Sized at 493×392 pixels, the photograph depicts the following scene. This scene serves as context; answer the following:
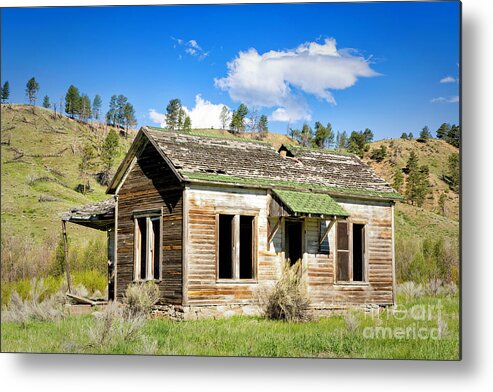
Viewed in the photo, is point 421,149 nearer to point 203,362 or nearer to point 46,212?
point 203,362

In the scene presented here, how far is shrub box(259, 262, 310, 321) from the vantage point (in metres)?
13.9

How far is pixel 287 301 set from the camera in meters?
13.9

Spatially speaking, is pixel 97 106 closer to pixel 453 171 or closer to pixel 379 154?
pixel 379 154

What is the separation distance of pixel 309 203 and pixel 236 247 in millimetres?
1661

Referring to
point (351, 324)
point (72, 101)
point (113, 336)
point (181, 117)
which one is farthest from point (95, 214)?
point (351, 324)

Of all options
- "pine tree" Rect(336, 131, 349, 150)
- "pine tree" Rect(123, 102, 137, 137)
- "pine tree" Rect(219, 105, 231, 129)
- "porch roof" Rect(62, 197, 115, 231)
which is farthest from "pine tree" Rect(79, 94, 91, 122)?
"pine tree" Rect(336, 131, 349, 150)

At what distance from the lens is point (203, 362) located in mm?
11273

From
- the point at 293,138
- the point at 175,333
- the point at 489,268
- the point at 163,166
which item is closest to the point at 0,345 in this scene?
the point at 175,333

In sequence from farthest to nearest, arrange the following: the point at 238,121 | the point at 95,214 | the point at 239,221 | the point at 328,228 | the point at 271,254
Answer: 1. the point at 238,121
2. the point at 95,214
3. the point at 328,228
4. the point at 271,254
5. the point at 239,221

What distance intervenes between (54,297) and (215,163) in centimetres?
406

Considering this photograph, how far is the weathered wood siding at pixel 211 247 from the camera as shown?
14.5 m

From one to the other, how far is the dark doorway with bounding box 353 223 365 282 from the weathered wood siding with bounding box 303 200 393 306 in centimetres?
12

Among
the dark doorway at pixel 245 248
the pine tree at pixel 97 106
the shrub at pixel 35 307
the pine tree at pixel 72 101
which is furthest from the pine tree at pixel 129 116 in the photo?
the shrub at pixel 35 307

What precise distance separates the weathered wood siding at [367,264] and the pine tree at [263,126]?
12.3 ft
